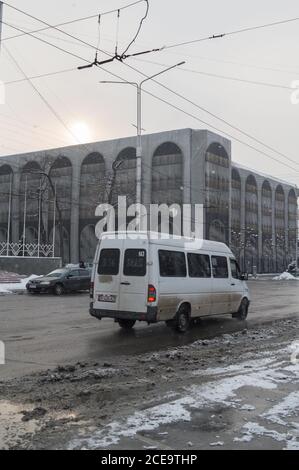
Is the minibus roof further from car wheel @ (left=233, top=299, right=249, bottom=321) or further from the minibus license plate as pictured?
car wheel @ (left=233, top=299, right=249, bottom=321)

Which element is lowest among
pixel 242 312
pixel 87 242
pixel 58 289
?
pixel 242 312

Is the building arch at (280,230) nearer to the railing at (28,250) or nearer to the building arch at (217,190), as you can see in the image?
the building arch at (217,190)

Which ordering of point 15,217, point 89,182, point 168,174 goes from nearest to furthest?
point 168,174 < point 89,182 < point 15,217

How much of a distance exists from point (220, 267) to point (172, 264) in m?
2.45

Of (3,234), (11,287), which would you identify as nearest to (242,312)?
(11,287)

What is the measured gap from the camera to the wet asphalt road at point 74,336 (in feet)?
29.2

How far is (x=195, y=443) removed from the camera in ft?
15.7

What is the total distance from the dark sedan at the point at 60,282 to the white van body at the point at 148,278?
13635mm

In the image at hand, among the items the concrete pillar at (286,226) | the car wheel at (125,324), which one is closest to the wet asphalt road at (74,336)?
the car wheel at (125,324)

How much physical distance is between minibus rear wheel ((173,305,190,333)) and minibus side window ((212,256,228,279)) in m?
1.73

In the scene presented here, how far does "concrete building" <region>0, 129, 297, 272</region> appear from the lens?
2432 inches

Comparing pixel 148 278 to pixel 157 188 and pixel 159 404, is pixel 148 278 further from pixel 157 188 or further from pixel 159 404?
pixel 157 188

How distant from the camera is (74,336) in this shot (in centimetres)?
1145
